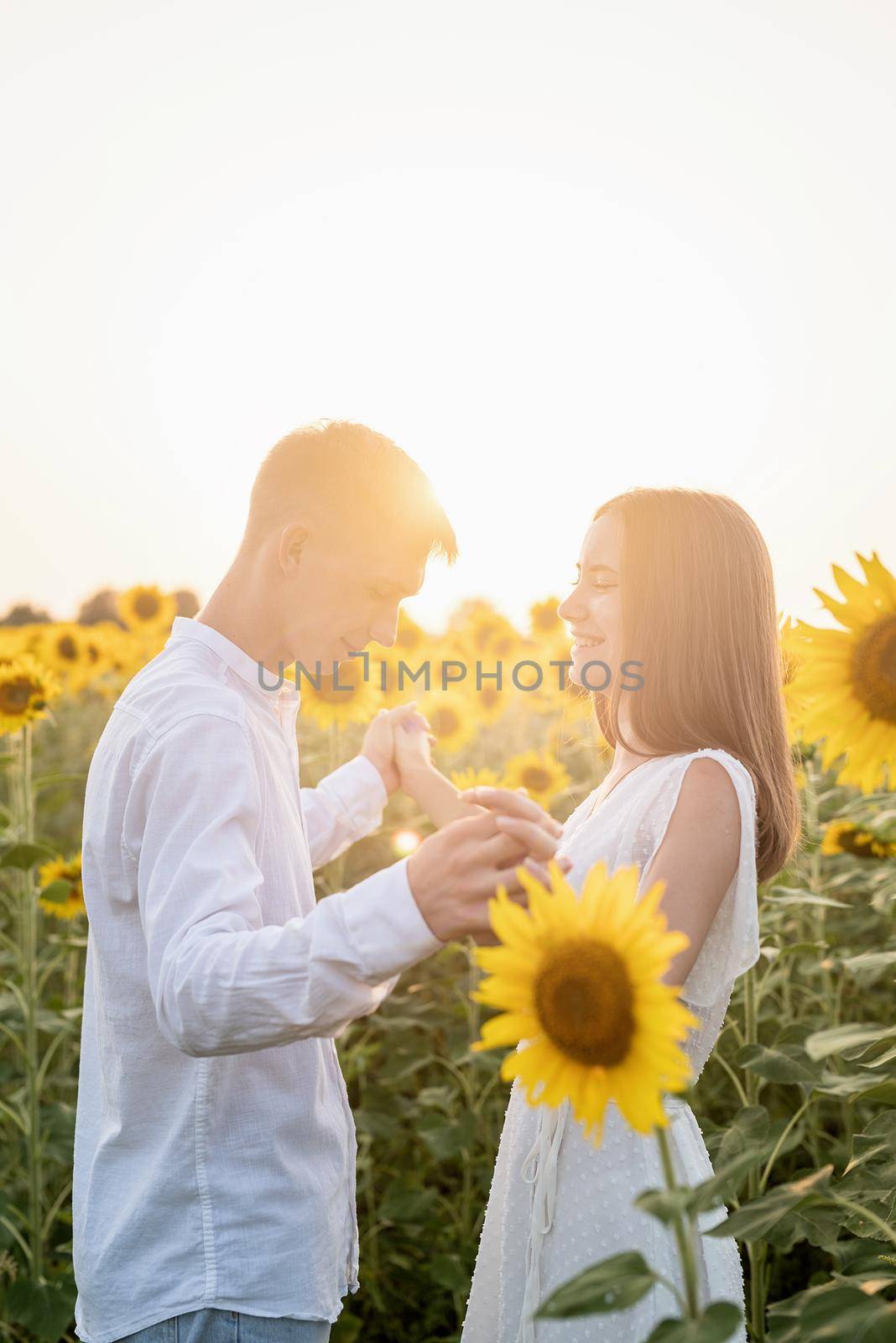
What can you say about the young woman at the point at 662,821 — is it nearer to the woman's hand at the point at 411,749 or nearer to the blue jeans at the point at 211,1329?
the woman's hand at the point at 411,749

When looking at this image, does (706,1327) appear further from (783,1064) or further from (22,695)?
(22,695)

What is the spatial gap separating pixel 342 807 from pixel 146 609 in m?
6.09

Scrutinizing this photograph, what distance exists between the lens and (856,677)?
6.31 ft

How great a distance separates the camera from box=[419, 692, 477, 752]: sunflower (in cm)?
569

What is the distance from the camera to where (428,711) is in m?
5.79

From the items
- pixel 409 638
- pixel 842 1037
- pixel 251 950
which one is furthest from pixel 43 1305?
pixel 409 638

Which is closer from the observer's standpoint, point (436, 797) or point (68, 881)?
point (436, 797)

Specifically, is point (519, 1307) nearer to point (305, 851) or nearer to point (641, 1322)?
point (641, 1322)

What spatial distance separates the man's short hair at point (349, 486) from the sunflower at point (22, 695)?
251cm

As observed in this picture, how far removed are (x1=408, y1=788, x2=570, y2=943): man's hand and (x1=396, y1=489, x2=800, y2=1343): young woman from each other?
63cm

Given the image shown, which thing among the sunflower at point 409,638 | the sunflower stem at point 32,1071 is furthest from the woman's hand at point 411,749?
the sunflower at point 409,638

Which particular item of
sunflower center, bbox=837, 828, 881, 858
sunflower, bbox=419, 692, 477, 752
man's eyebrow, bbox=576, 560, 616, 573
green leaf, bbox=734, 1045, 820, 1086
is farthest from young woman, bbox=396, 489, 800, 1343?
sunflower, bbox=419, 692, 477, 752

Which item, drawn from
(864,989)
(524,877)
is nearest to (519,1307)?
(524,877)

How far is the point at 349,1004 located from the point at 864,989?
3636 millimetres
